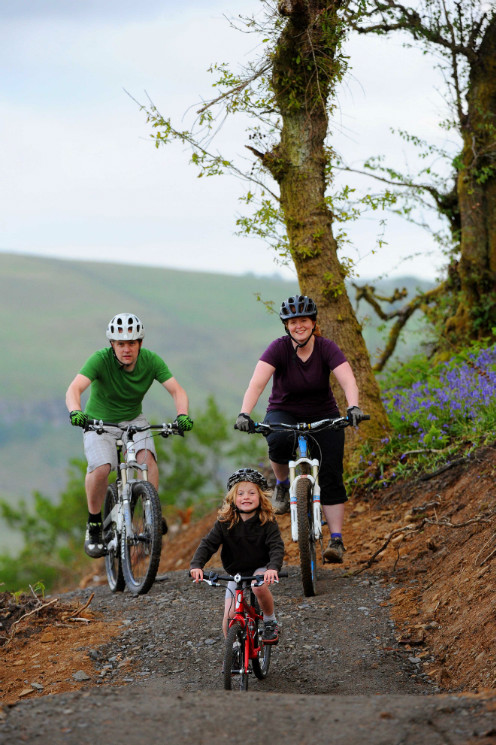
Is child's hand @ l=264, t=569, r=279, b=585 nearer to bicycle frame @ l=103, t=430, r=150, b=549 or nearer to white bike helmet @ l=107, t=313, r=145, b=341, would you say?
bicycle frame @ l=103, t=430, r=150, b=549

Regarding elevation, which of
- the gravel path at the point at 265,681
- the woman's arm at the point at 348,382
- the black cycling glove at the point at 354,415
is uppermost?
the woman's arm at the point at 348,382

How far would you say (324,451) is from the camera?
25.0 feet

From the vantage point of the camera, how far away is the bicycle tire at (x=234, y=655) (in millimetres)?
4988

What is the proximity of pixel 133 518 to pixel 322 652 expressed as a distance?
2558 mm

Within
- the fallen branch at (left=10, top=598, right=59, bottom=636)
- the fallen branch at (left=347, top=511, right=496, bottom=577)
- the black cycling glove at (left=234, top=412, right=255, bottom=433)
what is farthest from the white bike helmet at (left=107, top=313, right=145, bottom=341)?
the fallen branch at (left=347, top=511, right=496, bottom=577)

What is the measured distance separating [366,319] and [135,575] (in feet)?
17.2

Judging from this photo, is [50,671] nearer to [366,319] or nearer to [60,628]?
[60,628]

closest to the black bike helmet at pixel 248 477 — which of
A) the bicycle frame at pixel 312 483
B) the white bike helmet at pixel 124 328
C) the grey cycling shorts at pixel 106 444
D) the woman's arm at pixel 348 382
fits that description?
the bicycle frame at pixel 312 483

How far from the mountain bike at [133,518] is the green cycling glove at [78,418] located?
69 mm

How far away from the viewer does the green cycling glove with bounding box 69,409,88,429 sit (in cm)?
758

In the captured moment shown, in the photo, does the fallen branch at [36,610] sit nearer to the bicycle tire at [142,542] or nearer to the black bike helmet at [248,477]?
the bicycle tire at [142,542]

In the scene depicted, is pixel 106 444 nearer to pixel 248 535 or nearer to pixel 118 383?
pixel 118 383

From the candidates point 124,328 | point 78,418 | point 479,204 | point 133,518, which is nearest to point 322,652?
point 133,518

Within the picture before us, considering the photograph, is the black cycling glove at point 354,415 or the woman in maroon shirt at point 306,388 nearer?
the black cycling glove at point 354,415
